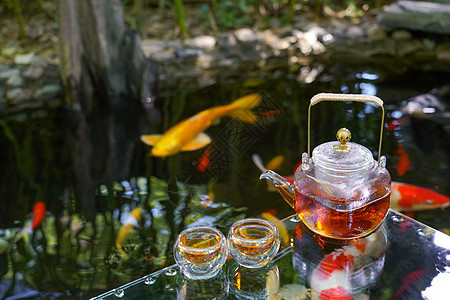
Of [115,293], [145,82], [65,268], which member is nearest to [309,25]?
[145,82]

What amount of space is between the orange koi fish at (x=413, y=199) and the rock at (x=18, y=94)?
2391mm

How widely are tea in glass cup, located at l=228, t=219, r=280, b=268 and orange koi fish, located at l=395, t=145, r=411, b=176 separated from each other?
1.27 m

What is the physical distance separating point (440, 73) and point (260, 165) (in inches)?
77.6

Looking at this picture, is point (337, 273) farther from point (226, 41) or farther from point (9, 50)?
point (9, 50)

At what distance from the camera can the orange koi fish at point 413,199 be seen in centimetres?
187

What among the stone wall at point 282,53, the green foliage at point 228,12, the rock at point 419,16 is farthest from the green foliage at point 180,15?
the rock at point 419,16

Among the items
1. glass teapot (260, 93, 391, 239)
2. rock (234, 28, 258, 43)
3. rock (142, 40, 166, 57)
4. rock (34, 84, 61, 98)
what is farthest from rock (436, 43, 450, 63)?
glass teapot (260, 93, 391, 239)

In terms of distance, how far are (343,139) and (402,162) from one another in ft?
4.41

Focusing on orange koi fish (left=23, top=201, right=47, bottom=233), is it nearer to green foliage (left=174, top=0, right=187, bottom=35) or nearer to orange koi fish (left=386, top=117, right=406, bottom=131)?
orange koi fish (left=386, top=117, right=406, bottom=131)

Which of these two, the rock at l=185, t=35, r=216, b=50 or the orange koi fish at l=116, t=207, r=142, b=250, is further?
the rock at l=185, t=35, r=216, b=50

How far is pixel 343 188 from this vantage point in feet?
3.59

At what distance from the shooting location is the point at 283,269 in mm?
1120

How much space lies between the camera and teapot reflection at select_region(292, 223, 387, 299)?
3.47 feet

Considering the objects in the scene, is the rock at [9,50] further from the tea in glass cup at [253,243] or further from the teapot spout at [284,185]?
the tea in glass cup at [253,243]
